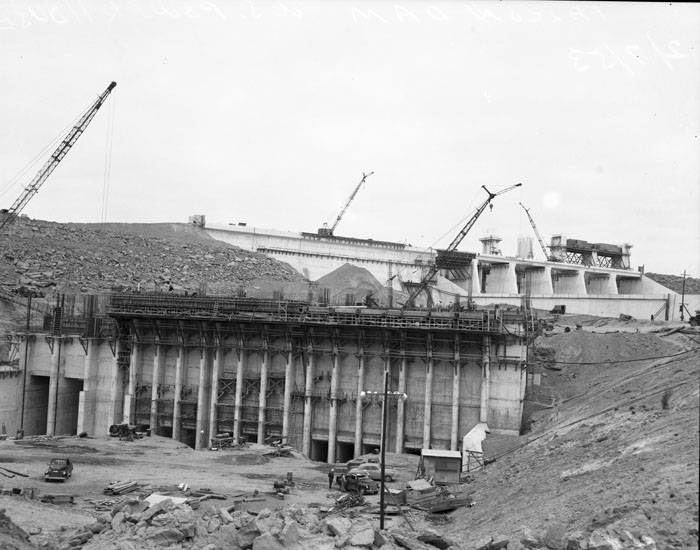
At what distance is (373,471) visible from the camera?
3484 centimetres

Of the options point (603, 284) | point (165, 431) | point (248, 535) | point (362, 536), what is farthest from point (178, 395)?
point (603, 284)

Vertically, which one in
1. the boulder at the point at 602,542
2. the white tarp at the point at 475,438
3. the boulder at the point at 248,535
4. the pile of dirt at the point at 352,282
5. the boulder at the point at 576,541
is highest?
the pile of dirt at the point at 352,282

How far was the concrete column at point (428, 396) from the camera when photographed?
4321 centimetres

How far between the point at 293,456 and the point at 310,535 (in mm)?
21205

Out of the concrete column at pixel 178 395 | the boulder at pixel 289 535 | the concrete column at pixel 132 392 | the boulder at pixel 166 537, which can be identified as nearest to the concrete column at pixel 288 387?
the concrete column at pixel 178 395

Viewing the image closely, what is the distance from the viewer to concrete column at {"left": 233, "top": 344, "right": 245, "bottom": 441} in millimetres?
48125

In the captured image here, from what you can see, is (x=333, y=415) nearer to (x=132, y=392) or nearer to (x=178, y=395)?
(x=178, y=395)

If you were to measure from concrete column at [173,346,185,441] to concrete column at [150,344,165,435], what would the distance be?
4.72 ft

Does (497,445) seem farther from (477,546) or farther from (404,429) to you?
(477,546)

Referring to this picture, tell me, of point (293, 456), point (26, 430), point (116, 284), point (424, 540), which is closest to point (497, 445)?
point (293, 456)

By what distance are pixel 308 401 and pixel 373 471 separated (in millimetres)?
12363

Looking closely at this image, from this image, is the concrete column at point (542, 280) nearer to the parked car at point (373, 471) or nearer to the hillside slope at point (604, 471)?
the hillside slope at point (604, 471)

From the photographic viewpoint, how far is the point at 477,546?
20156 millimetres

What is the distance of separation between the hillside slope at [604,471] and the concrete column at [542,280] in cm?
6852
